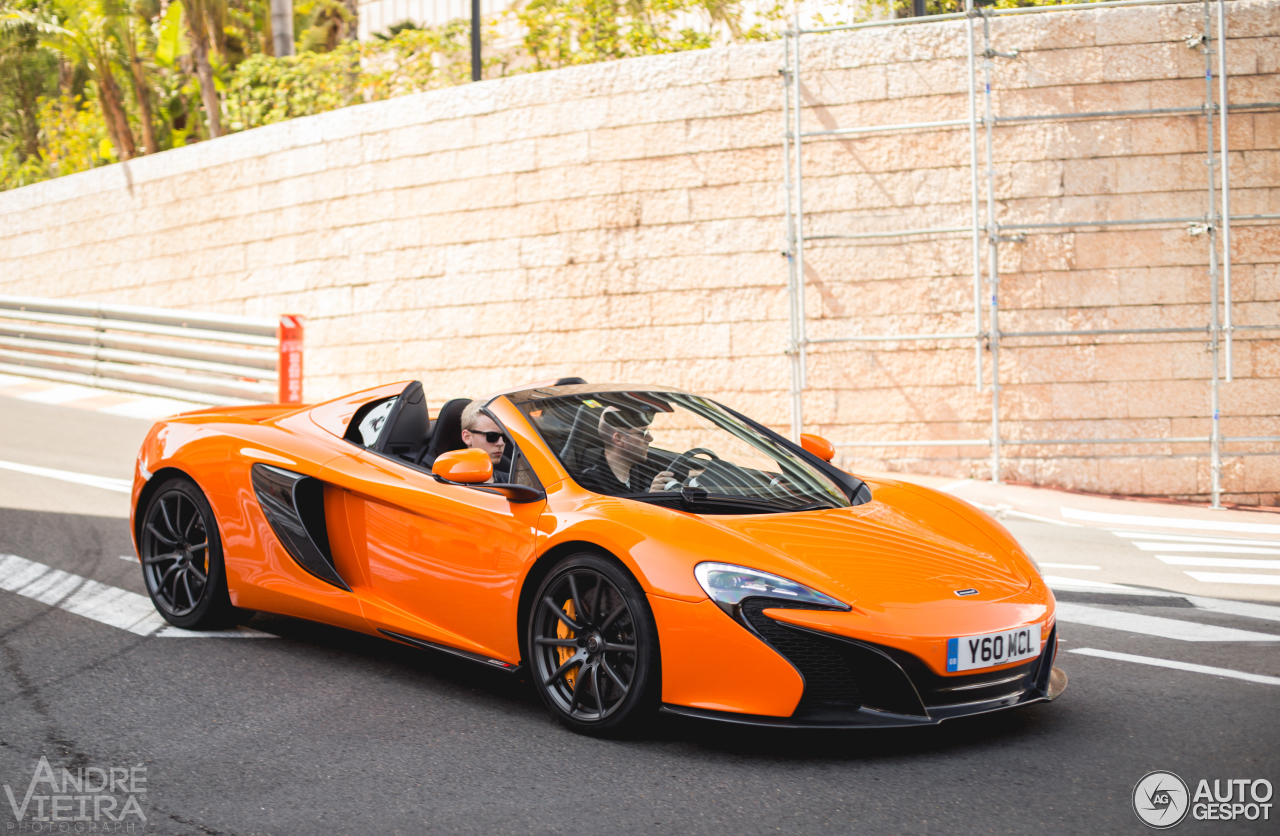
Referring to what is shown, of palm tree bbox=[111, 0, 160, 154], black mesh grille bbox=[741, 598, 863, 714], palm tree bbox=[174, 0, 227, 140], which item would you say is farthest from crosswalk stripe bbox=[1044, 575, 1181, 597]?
palm tree bbox=[111, 0, 160, 154]

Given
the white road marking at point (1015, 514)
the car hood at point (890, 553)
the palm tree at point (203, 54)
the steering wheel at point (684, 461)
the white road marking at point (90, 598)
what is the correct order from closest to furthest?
1. the car hood at point (890, 553)
2. the steering wheel at point (684, 461)
3. the white road marking at point (90, 598)
4. the white road marking at point (1015, 514)
5. the palm tree at point (203, 54)

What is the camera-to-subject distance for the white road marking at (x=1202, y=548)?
25.2 feet

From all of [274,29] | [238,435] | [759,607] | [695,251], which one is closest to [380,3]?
[274,29]

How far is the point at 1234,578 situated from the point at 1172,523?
7.01ft

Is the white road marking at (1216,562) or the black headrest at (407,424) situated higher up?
the black headrest at (407,424)

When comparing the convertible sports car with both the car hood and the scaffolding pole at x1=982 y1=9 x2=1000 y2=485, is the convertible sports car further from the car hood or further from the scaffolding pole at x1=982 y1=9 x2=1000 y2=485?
the scaffolding pole at x1=982 y1=9 x2=1000 y2=485

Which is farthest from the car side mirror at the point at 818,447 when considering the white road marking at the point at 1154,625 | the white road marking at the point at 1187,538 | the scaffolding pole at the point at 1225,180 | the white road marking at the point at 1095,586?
the scaffolding pole at the point at 1225,180

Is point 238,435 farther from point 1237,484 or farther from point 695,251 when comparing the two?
point 1237,484

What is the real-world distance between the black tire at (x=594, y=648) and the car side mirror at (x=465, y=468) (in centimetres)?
43

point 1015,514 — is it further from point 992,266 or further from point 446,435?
point 446,435

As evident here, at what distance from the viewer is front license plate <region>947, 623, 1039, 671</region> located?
342 cm

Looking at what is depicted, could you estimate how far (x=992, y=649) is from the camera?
3.50 metres

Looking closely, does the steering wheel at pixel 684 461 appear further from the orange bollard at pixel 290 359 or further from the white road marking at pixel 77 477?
the orange bollard at pixel 290 359

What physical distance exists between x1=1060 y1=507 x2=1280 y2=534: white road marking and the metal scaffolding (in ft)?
3.05
